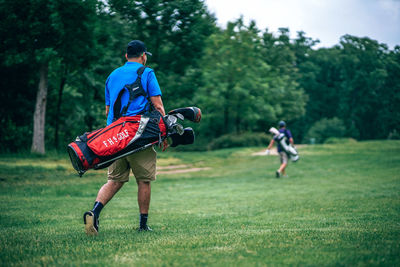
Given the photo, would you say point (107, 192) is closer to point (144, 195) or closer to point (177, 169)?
point (144, 195)

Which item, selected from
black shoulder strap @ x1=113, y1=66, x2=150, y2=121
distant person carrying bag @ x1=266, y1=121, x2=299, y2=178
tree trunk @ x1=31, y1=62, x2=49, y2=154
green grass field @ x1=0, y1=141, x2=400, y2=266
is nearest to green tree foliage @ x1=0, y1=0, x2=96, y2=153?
tree trunk @ x1=31, y1=62, x2=49, y2=154

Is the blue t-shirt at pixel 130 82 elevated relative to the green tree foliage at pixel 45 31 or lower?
lower

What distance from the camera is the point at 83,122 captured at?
3216 centimetres

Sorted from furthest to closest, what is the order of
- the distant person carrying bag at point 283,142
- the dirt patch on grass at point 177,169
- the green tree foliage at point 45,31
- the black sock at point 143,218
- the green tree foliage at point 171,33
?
the dirt patch on grass at point 177,169, the green tree foliage at point 45,31, the distant person carrying bag at point 283,142, the green tree foliage at point 171,33, the black sock at point 143,218

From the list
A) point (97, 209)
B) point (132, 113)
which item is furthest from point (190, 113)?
point (97, 209)

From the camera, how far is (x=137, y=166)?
17.2 feet

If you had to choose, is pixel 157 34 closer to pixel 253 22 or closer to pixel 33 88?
pixel 33 88

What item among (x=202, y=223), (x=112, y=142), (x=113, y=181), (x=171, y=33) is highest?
(x=171, y=33)

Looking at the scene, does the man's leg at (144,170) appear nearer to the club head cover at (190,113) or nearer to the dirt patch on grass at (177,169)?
the club head cover at (190,113)

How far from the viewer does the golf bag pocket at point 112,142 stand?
4781 millimetres

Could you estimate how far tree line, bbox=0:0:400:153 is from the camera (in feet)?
45.1

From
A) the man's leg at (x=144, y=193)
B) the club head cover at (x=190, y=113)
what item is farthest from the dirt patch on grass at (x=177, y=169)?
the club head cover at (x=190, y=113)

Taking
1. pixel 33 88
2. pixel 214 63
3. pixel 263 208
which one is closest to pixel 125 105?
pixel 263 208

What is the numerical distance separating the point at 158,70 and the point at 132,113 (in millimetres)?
10383
